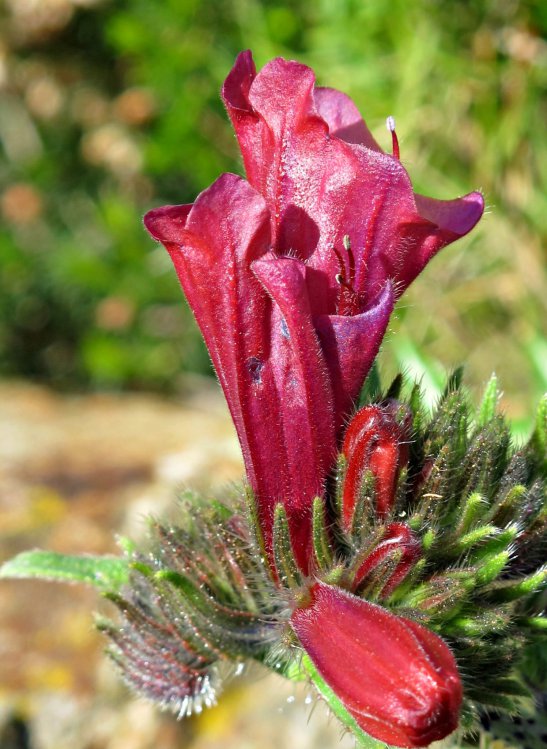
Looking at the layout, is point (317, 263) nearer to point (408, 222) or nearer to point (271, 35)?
point (408, 222)

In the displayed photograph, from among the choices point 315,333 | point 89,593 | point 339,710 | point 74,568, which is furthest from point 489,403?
point 89,593

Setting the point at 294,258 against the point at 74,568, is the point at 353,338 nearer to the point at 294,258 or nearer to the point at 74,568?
the point at 294,258

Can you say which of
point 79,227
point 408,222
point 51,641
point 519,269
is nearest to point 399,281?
point 408,222

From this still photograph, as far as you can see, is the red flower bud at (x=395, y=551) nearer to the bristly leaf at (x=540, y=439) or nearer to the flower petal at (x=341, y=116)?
the bristly leaf at (x=540, y=439)

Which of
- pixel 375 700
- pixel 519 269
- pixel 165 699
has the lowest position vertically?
pixel 519 269

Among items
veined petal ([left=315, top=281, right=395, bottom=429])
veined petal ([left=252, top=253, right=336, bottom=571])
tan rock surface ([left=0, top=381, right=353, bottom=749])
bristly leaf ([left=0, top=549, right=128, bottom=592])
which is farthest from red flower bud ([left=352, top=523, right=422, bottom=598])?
tan rock surface ([left=0, top=381, right=353, bottom=749])

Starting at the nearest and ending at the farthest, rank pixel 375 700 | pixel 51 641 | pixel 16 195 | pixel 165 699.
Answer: pixel 375 700 → pixel 165 699 → pixel 51 641 → pixel 16 195

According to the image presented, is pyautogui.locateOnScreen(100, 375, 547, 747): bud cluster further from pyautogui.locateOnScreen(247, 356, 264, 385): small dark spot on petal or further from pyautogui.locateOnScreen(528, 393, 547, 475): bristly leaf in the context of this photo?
pyautogui.locateOnScreen(247, 356, 264, 385): small dark spot on petal
